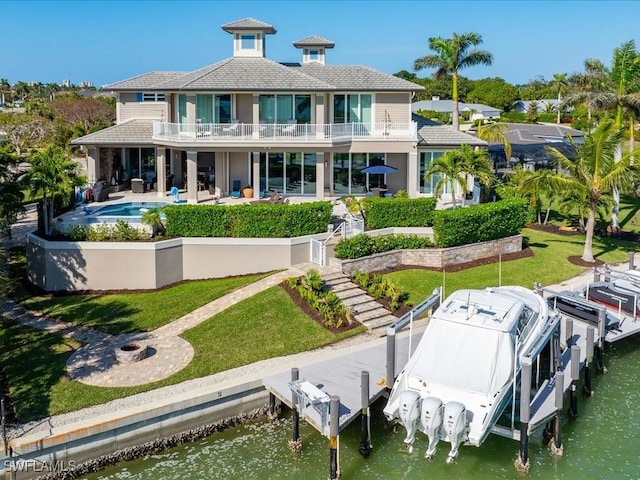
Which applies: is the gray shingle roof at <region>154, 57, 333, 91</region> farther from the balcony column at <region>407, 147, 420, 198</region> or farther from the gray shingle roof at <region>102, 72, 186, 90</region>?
the balcony column at <region>407, 147, 420, 198</region>

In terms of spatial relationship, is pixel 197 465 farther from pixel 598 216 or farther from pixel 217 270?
pixel 598 216

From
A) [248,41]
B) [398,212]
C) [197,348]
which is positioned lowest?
[197,348]

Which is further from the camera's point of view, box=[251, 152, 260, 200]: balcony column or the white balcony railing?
box=[251, 152, 260, 200]: balcony column

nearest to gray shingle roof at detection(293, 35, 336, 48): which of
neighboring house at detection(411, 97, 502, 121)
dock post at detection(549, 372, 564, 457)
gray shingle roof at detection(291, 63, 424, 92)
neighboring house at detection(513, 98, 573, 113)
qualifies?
gray shingle roof at detection(291, 63, 424, 92)

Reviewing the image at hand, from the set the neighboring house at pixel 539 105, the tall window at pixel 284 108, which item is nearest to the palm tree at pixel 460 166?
the tall window at pixel 284 108

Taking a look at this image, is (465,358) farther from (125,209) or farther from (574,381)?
(125,209)

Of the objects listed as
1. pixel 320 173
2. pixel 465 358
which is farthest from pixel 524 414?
pixel 320 173
